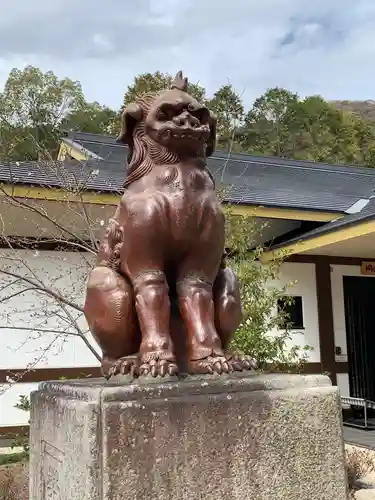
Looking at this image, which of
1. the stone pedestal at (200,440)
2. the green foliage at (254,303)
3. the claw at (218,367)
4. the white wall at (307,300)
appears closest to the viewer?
the stone pedestal at (200,440)

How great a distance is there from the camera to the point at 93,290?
2.39 meters

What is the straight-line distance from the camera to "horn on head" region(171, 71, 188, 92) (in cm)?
251

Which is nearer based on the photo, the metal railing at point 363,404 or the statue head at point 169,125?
the statue head at point 169,125

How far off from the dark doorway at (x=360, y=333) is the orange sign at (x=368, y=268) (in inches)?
4.9

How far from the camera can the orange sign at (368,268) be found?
984 cm

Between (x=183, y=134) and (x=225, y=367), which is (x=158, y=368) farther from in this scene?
(x=183, y=134)

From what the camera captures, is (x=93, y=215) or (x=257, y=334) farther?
(x=93, y=215)

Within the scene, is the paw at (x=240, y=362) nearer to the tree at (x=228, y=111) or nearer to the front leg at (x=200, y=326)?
the front leg at (x=200, y=326)

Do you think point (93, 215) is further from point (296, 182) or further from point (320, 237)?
point (296, 182)

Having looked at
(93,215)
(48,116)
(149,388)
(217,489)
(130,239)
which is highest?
(48,116)

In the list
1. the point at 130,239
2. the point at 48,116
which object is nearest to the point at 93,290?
the point at 130,239

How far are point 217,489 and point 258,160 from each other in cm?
1218

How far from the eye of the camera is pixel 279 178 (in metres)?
12.2

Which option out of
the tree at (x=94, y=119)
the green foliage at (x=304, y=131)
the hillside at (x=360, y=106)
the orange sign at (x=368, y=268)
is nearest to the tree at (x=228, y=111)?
the orange sign at (x=368, y=268)
